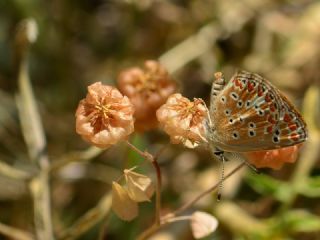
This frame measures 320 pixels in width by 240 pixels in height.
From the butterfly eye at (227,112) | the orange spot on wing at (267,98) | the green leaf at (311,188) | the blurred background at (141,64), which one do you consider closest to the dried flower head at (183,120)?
the butterfly eye at (227,112)

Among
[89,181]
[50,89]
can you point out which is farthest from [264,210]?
[50,89]

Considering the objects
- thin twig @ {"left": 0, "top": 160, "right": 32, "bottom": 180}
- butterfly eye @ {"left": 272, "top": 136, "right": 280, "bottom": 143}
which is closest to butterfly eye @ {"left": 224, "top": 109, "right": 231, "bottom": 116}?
butterfly eye @ {"left": 272, "top": 136, "right": 280, "bottom": 143}

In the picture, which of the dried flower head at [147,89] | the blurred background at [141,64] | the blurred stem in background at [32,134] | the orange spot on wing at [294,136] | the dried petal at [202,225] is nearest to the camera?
the orange spot on wing at [294,136]

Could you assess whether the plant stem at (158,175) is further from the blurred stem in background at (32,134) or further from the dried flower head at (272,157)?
the blurred stem in background at (32,134)

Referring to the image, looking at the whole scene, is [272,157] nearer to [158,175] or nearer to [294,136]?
[294,136]

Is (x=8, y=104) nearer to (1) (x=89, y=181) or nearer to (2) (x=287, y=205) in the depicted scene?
(1) (x=89, y=181)

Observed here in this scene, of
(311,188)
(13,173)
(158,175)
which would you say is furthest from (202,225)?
(13,173)
